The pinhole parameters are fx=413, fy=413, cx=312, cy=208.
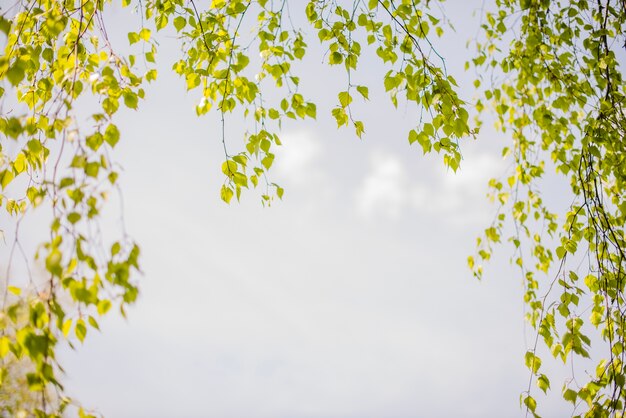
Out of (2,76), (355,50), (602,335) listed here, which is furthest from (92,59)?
(602,335)

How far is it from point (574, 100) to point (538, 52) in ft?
1.57

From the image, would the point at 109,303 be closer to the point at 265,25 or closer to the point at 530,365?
the point at 265,25

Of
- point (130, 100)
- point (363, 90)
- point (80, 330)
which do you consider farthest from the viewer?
point (363, 90)

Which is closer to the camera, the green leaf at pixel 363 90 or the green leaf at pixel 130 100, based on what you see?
the green leaf at pixel 130 100

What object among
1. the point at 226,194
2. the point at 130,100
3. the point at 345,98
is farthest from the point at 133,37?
the point at 345,98

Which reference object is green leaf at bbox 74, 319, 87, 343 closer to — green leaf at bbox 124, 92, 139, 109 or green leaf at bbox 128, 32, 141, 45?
green leaf at bbox 124, 92, 139, 109

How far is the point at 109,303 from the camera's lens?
3.98 feet

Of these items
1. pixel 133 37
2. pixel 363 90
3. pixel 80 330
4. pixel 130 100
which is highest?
pixel 133 37

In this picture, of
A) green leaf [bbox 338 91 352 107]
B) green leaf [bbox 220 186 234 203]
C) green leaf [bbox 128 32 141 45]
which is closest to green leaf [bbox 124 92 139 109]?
green leaf [bbox 220 186 234 203]

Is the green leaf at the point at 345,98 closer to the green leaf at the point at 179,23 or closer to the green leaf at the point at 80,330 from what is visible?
the green leaf at the point at 179,23

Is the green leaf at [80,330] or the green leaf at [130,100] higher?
the green leaf at [130,100]

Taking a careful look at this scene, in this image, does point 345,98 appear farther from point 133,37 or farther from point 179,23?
point 133,37

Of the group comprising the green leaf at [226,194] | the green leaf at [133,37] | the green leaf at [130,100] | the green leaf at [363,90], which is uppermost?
the green leaf at [133,37]

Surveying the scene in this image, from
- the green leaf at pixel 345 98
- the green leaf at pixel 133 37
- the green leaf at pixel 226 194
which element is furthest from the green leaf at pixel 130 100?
the green leaf at pixel 345 98
